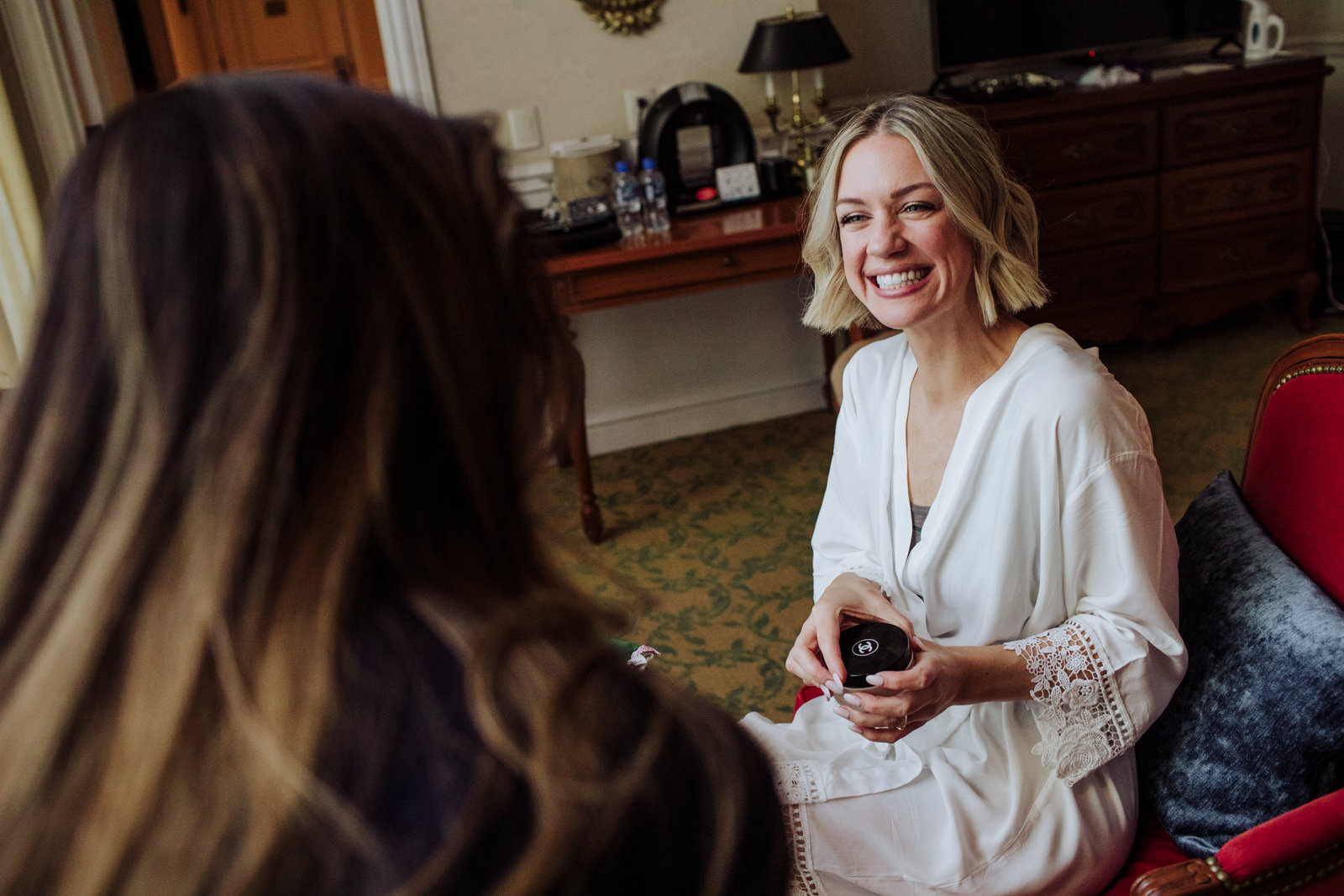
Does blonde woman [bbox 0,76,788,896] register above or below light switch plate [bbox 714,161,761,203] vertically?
above

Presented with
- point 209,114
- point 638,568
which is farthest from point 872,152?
point 638,568

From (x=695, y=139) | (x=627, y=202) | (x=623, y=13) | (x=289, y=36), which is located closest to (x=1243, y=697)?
(x=627, y=202)

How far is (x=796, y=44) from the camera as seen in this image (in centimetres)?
325

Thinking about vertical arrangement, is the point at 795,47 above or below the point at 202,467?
above

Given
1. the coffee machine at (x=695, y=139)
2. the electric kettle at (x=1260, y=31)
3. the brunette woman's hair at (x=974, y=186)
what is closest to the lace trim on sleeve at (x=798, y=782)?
the brunette woman's hair at (x=974, y=186)

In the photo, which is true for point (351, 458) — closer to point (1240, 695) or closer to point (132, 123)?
point (132, 123)

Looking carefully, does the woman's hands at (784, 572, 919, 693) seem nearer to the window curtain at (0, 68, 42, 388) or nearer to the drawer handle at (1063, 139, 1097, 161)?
the window curtain at (0, 68, 42, 388)

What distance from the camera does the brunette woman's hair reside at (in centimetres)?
144

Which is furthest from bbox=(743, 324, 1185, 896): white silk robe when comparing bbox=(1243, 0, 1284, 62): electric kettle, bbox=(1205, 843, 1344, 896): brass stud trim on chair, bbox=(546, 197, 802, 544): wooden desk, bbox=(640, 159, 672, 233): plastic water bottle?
bbox=(1243, 0, 1284, 62): electric kettle

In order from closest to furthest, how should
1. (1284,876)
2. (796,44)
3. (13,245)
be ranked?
(1284,876)
(13,245)
(796,44)

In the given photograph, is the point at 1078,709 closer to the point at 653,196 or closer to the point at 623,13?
the point at 653,196

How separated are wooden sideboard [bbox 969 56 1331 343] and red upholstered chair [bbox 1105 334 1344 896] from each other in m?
2.48

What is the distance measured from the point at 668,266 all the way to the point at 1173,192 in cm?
210

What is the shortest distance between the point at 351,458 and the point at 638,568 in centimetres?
254
